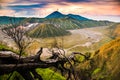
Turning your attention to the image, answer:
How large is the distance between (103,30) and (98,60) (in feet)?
76.9

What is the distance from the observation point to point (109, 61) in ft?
41.6

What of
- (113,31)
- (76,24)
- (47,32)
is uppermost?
(113,31)

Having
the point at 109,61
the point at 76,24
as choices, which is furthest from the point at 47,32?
A: the point at 109,61

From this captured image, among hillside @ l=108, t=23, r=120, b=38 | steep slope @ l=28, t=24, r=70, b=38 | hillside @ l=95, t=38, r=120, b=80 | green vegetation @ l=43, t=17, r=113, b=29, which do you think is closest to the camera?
hillside @ l=95, t=38, r=120, b=80

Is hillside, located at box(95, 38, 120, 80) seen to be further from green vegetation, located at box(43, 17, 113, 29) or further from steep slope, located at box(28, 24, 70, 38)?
green vegetation, located at box(43, 17, 113, 29)

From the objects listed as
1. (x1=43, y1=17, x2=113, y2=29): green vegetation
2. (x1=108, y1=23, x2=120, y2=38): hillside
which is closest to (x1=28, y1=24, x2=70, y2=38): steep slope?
(x1=43, y1=17, x2=113, y2=29): green vegetation

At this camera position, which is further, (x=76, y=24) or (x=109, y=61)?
(x=76, y=24)

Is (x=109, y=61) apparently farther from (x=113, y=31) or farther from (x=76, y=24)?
(x=76, y=24)

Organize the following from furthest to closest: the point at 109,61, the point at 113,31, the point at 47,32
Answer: the point at 47,32 → the point at 113,31 → the point at 109,61

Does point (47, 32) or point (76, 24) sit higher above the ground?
point (47, 32)

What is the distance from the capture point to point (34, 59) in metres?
4.91

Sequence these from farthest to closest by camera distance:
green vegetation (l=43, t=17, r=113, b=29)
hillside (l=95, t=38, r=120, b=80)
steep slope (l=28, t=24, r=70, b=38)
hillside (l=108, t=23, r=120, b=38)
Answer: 1. green vegetation (l=43, t=17, r=113, b=29)
2. hillside (l=108, t=23, r=120, b=38)
3. steep slope (l=28, t=24, r=70, b=38)
4. hillside (l=95, t=38, r=120, b=80)

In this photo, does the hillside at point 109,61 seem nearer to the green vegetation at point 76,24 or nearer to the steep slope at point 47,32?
the steep slope at point 47,32

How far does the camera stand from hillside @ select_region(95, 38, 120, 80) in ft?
38.3
